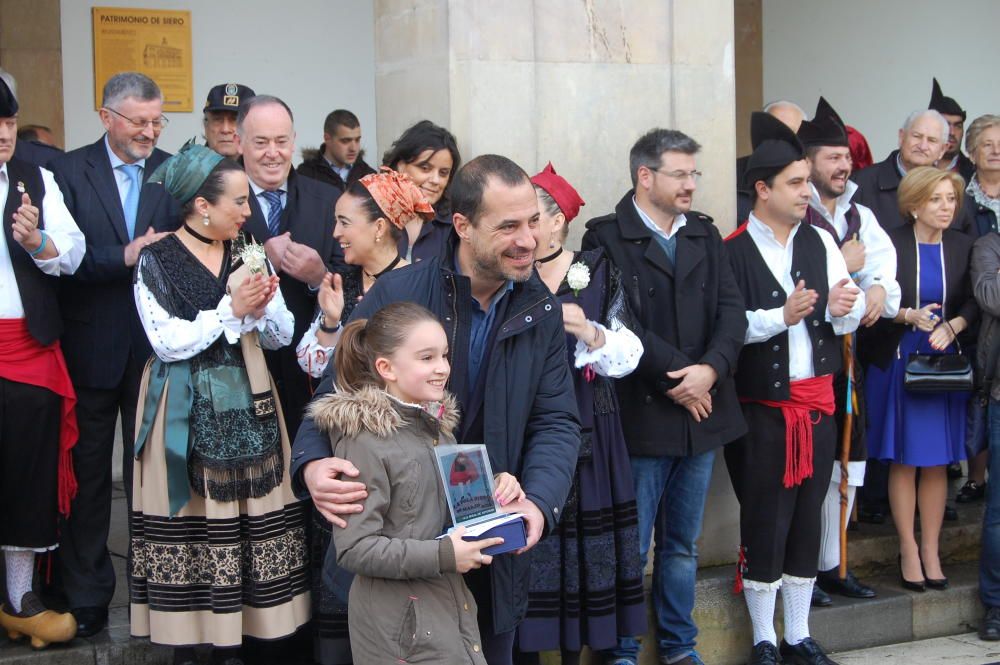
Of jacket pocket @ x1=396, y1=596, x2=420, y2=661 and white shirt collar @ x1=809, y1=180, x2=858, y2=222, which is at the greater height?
white shirt collar @ x1=809, y1=180, x2=858, y2=222

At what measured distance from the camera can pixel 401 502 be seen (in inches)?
137

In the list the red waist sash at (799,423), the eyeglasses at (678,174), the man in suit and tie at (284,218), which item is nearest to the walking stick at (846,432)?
the red waist sash at (799,423)

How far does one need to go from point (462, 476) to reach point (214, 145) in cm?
302

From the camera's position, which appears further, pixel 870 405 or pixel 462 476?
pixel 870 405

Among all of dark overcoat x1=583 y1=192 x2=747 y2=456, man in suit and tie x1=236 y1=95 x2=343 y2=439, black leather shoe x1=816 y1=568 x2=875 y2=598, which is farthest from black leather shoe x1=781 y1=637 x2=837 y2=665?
man in suit and tie x1=236 y1=95 x2=343 y2=439

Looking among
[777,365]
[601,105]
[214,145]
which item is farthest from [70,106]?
[777,365]

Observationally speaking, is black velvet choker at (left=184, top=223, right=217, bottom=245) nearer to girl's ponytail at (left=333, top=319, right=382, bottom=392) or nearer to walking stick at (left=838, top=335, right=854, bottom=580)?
girl's ponytail at (left=333, top=319, right=382, bottom=392)

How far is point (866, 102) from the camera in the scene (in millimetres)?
9328

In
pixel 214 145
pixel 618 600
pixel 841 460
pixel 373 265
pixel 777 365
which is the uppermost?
pixel 214 145

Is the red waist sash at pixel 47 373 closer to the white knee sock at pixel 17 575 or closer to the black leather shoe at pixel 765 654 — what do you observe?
the white knee sock at pixel 17 575

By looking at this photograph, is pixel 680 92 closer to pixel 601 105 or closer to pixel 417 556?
pixel 601 105

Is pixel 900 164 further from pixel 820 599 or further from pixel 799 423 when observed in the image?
pixel 820 599

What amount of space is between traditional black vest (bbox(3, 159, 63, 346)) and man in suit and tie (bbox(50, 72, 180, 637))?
15cm

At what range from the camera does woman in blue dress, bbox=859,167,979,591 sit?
596 centimetres
